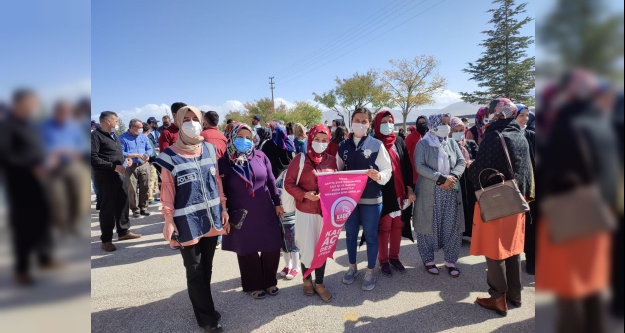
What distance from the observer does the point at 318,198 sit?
3.02 meters

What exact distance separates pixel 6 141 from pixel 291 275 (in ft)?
11.5

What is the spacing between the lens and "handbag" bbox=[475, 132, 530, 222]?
2572 mm

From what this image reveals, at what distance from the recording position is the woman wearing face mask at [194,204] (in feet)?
8.29

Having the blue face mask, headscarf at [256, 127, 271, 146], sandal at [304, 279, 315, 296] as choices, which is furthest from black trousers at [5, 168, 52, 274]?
headscarf at [256, 127, 271, 146]

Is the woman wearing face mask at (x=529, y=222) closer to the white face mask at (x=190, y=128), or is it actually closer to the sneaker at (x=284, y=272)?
the sneaker at (x=284, y=272)

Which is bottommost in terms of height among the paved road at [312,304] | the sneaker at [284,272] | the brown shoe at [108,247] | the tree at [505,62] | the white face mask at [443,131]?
the paved road at [312,304]

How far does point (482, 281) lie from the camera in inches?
142

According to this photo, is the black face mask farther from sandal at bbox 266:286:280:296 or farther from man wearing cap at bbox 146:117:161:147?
man wearing cap at bbox 146:117:161:147

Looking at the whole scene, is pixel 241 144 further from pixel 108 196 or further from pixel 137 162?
pixel 137 162

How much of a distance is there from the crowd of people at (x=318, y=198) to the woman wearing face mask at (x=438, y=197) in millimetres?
13

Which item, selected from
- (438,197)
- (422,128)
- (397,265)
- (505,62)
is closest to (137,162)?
(397,265)

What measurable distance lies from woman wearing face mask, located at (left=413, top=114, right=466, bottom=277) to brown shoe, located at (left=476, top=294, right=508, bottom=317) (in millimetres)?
716

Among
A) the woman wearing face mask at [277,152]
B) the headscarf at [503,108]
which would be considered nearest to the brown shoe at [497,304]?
the headscarf at [503,108]

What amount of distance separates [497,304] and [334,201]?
1.78m
